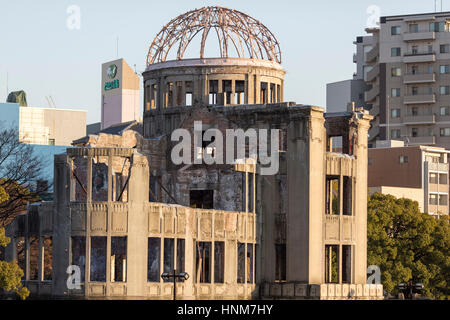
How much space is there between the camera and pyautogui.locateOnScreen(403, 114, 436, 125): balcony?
16875 centimetres

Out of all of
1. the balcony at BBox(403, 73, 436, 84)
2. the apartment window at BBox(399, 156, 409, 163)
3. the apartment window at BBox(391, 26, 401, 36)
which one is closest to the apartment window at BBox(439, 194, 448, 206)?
the apartment window at BBox(399, 156, 409, 163)

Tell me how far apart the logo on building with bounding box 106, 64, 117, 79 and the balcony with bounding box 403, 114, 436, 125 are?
1964 inches

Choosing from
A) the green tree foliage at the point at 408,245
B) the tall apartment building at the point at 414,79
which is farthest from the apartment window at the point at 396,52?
the green tree foliage at the point at 408,245

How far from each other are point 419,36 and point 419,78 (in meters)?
5.85

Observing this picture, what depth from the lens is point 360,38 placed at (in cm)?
19100

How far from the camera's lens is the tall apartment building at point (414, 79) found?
16800 cm

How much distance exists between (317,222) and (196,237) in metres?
9.07

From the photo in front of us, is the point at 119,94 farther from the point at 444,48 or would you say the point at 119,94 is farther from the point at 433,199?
the point at 433,199

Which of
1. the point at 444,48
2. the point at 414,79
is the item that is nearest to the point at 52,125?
the point at 414,79

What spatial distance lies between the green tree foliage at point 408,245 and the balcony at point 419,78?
69.7m

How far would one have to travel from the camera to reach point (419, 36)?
168 metres

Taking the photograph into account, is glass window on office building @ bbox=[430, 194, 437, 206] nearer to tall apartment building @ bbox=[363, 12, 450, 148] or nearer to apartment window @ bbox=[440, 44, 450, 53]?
tall apartment building @ bbox=[363, 12, 450, 148]

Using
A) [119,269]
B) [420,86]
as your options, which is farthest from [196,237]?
[420,86]
